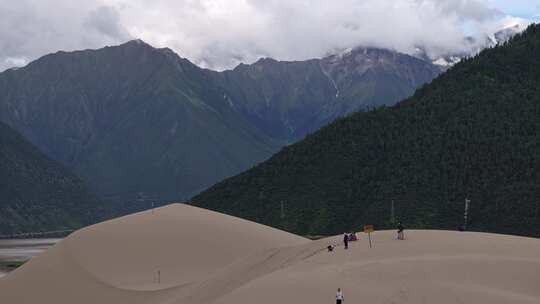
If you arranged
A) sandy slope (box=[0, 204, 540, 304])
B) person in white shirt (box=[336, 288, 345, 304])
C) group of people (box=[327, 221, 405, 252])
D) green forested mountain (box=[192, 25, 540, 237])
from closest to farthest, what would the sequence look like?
person in white shirt (box=[336, 288, 345, 304])
sandy slope (box=[0, 204, 540, 304])
group of people (box=[327, 221, 405, 252])
green forested mountain (box=[192, 25, 540, 237])

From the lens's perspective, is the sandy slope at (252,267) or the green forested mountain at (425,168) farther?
the green forested mountain at (425,168)

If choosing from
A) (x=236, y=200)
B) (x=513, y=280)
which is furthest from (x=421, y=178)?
(x=513, y=280)

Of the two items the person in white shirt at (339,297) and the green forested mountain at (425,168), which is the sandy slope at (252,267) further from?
the green forested mountain at (425,168)

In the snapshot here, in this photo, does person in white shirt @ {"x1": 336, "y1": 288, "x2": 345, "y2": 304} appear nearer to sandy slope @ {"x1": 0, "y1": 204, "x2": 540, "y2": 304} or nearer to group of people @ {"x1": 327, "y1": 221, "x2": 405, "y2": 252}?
sandy slope @ {"x1": 0, "y1": 204, "x2": 540, "y2": 304}

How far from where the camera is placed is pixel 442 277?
4341cm

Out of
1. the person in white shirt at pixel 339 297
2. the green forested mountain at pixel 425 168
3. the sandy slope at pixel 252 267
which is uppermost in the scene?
the green forested mountain at pixel 425 168

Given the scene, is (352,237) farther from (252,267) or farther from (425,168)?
(425,168)

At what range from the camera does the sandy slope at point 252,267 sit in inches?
1651

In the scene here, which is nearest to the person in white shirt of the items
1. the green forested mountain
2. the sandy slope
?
the sandy slope

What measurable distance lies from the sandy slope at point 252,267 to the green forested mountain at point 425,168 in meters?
69.3

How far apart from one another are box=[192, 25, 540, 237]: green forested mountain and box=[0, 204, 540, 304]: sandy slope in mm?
69285

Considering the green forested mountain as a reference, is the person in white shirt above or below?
below

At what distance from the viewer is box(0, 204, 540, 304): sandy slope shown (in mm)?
41938

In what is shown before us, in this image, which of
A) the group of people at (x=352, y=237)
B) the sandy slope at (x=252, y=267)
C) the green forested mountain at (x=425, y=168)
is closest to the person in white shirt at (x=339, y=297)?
the sandy slope at (x=252, y=267)
